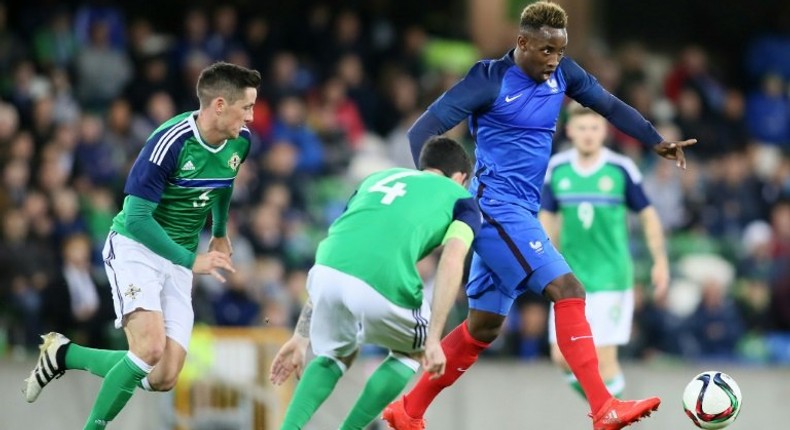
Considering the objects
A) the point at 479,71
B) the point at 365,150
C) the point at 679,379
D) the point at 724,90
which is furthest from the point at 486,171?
the point at 724,90

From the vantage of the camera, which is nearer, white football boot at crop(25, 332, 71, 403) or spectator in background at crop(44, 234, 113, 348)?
white football boot at crop(25, 332, 71, 403)

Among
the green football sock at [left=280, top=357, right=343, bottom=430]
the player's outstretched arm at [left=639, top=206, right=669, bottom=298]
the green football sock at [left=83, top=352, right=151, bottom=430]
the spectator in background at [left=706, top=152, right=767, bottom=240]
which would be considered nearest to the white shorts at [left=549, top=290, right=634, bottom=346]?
the player's outstretched arm at [left=639, top=206, right=669, bottom=298]

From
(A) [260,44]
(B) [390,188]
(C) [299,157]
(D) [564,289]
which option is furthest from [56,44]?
(D) [564,289]

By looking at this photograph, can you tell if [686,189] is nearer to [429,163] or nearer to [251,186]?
[251,186]

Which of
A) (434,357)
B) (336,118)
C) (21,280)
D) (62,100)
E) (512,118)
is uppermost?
(512,118)

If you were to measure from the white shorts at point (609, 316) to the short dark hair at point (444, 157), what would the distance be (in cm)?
279

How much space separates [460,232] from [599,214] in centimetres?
333

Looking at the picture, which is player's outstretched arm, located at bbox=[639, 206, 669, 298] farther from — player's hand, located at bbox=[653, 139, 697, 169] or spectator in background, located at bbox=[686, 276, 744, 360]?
spectator in background, located at bbox=[686, 276, 744, 360]

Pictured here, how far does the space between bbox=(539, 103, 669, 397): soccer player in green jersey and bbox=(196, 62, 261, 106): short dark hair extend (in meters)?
3.06

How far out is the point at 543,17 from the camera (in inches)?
322

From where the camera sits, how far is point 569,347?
8.19 m

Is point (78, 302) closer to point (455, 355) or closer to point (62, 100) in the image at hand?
point (62, 100)

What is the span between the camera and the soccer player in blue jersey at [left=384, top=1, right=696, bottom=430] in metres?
8.18

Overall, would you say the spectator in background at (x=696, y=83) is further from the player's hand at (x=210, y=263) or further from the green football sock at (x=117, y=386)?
the green football sock at (x=117, y=386)
